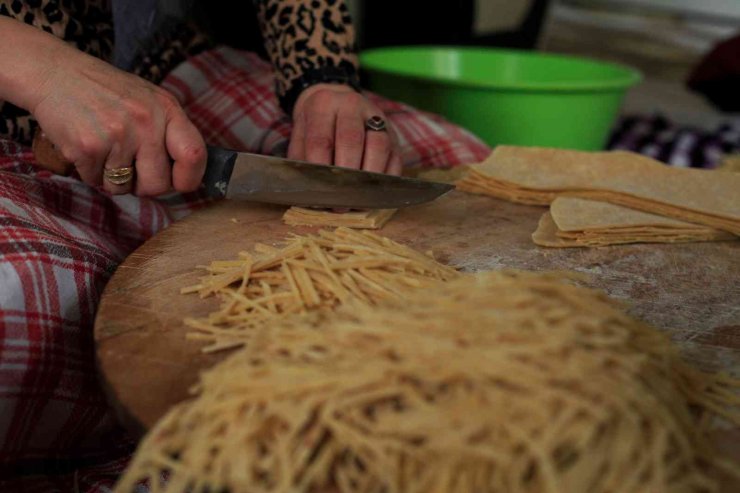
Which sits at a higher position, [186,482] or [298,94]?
[298,94]

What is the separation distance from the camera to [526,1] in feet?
14.5

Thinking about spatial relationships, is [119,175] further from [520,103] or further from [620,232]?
[520,103]

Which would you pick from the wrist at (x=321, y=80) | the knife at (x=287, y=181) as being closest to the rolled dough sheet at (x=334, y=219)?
the knife at (x=287, y=181)

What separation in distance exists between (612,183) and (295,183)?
0.72 m

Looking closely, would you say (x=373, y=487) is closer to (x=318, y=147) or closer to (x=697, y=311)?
(x=697, y=311)

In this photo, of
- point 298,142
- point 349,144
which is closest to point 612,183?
point 349,144

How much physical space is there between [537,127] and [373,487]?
206cm

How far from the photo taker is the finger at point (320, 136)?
5.18 ft

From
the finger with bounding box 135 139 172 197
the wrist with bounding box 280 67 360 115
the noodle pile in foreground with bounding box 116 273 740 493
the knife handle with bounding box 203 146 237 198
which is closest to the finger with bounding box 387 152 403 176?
the wrist with bounding box 280 67 360 115

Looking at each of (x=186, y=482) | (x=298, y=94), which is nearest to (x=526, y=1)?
(x=298, y=94)

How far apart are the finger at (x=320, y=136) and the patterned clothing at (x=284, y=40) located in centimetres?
20

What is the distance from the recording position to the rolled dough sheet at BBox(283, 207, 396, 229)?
4.76ft

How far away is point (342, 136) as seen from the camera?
1.60 metres

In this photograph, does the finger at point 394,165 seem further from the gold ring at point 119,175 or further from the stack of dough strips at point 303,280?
the gold ring at point 119,175
